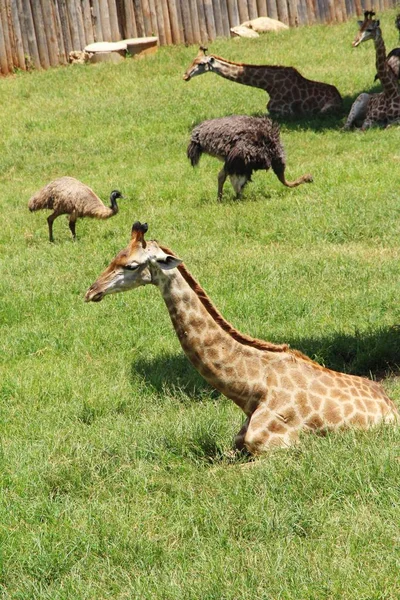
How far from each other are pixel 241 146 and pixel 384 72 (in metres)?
5.35

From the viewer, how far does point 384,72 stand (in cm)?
1903

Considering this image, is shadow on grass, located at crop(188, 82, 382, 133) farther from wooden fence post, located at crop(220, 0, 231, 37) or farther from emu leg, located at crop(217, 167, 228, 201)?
wooden fence post, located at crop(220, 0, 231, 37)

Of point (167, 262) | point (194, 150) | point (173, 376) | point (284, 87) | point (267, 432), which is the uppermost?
point (167, 262)

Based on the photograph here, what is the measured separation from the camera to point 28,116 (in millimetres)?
21375

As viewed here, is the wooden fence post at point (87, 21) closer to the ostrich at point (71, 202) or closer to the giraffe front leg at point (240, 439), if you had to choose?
the ostrich at point (71, 202)

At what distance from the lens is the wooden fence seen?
24781 mm

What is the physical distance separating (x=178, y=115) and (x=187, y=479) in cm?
1433

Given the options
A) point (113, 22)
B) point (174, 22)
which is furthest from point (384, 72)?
point (113, 22)

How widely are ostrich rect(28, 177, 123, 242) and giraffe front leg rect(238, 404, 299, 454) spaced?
7.16 metres

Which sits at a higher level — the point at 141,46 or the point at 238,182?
the point at 141,46

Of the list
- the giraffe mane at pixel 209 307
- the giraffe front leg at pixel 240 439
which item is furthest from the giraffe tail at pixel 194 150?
the giraffe front leg at pixel 240 439

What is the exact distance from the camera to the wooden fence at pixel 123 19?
2478cm

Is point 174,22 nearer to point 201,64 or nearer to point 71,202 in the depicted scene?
point 201,64

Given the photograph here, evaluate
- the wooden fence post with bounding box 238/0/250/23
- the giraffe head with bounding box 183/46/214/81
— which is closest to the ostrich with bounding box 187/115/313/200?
the giraffe head with bounding box 183/46/214/81
